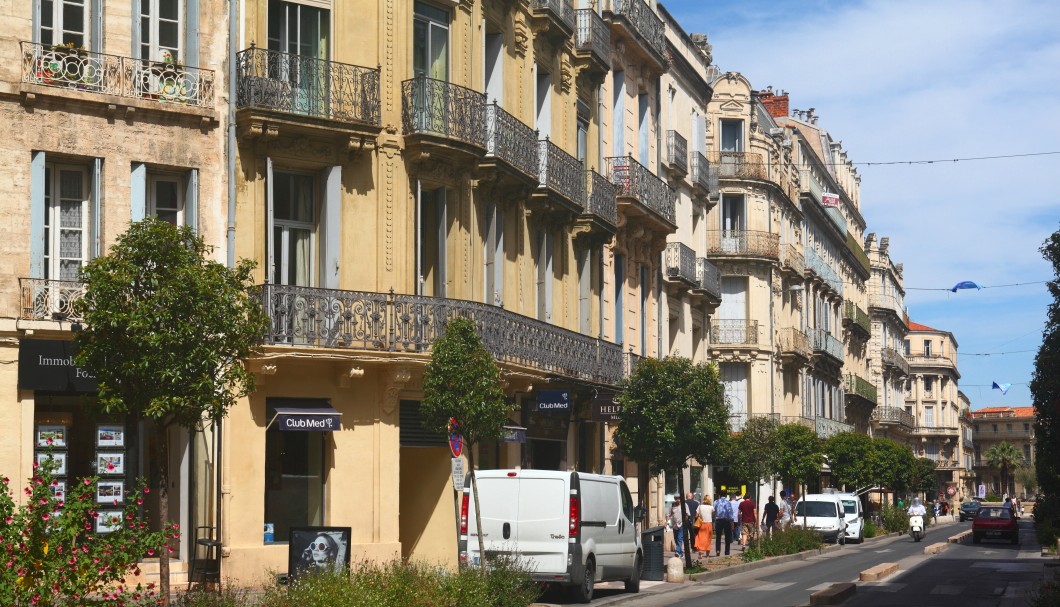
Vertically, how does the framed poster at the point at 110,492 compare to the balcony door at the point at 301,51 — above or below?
below

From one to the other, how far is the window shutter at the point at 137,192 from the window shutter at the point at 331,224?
3535mm

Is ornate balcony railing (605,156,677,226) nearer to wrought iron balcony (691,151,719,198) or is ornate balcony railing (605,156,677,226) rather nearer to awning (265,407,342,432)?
wrought iron balcony (691,151,719,198)

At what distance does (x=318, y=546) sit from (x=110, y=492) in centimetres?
493

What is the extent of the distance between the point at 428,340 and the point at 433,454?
3.06 m

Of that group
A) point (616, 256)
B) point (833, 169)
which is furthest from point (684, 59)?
point (833, 169)

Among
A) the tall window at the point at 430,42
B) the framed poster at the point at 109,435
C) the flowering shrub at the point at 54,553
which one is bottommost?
the flowering shrub at the point at 54,553

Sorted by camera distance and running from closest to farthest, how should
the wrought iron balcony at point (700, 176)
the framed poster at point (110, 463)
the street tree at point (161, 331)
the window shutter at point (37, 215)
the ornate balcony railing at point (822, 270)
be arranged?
the street tree at point (161, 331) < the window shutter at point (37, 215) < the framed poster at point (110, 463) < the wrought iron balcony at point (700, 176) < the ornate balcony railing at point (822, 270)

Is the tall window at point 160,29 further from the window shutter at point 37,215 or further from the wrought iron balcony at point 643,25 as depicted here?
the wrought iron balcony at point 643,25

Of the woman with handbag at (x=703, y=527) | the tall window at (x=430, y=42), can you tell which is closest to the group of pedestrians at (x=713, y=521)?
the woman with handbag at (x=703, y=527)

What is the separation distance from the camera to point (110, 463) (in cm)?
2306

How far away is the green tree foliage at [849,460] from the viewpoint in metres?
71.4

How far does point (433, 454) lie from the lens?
28.7 metres

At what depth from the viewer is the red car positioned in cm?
5766

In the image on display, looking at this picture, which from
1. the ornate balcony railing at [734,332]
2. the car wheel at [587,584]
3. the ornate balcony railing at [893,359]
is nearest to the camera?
the car wheel at [587,584]
